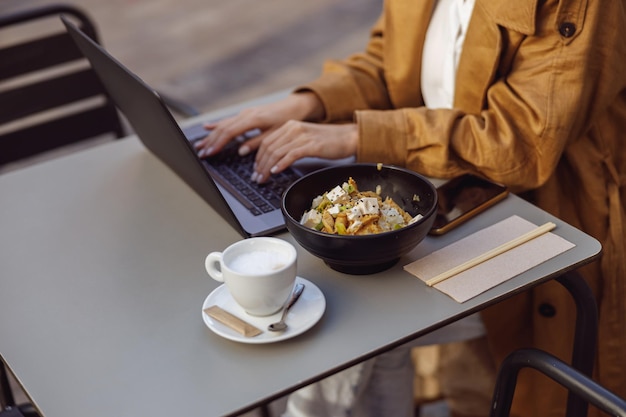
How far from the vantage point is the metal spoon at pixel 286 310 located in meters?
1.05

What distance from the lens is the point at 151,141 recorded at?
1.51 meters

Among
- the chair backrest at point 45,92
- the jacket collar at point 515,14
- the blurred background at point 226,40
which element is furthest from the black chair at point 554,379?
the blurred background at point 226,40

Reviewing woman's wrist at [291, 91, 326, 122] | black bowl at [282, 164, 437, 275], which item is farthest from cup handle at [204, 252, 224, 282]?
woman's wrist at [291, 91, 326, 122]

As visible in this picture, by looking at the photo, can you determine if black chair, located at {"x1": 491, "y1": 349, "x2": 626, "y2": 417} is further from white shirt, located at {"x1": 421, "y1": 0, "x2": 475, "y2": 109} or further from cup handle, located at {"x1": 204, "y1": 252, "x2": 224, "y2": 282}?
white shirt, located at {"x1": 421, "y1": 0, "x2": 475, "y2": 109}

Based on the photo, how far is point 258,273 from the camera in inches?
40.8

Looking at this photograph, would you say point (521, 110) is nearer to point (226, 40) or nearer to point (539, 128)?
point (539, 128)

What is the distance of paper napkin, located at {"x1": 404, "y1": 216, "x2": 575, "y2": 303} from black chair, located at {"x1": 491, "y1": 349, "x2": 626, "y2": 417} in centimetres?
10

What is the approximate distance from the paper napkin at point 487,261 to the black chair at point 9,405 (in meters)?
0.57

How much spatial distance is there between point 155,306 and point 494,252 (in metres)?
0.47

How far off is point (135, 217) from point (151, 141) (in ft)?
0.62

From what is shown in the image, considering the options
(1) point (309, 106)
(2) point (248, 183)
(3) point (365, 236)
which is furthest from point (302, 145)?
(3) point (365, 236)

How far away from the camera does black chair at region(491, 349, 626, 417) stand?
958mm

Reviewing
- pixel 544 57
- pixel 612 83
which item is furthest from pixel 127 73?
pixel 612 83

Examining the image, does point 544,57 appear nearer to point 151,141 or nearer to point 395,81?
point 395,81
